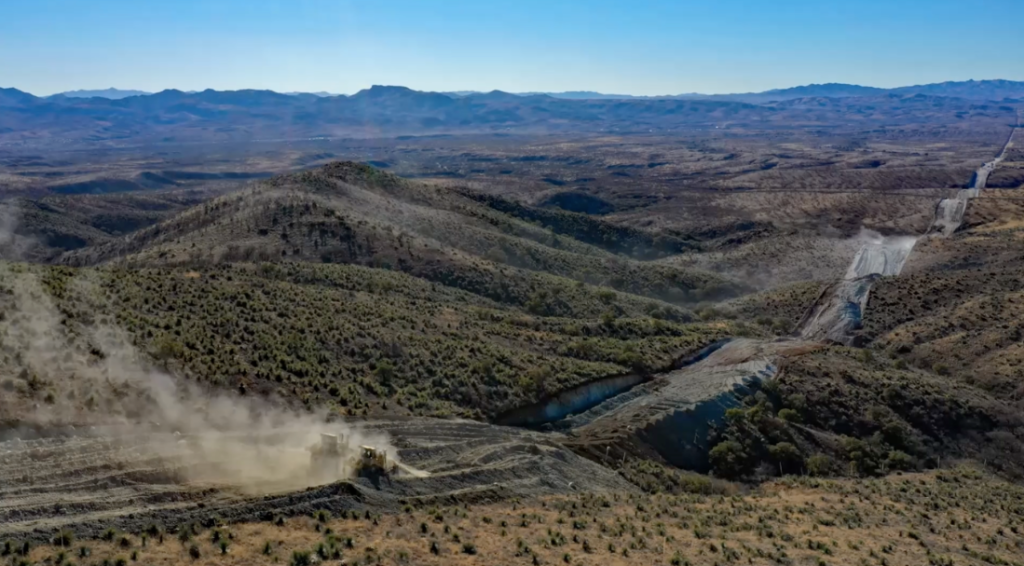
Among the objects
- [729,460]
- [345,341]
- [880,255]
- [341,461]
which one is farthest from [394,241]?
[880,255]

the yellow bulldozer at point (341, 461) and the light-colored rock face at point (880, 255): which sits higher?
the yellow bulldozer at point (341, 461)

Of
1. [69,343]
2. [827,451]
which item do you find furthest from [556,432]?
[69,343]

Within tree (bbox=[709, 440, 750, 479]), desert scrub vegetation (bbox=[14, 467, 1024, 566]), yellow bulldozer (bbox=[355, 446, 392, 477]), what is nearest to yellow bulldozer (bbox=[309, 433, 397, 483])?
yellow bulldozer (bbox=[355, 446, 392, 477])

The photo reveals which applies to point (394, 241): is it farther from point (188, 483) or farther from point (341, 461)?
point (188, 483)

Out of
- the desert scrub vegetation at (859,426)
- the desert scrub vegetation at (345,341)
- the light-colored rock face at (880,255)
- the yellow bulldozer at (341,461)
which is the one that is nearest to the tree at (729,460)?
the desert scrub vegetation at (859,426)

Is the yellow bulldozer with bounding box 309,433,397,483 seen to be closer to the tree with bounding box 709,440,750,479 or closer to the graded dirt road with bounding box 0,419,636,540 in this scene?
the graded dirt road with bounding box 0,419,636,540

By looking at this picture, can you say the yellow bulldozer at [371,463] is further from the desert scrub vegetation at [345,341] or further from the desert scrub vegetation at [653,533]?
the desert scrub vegetation at [345,341]
